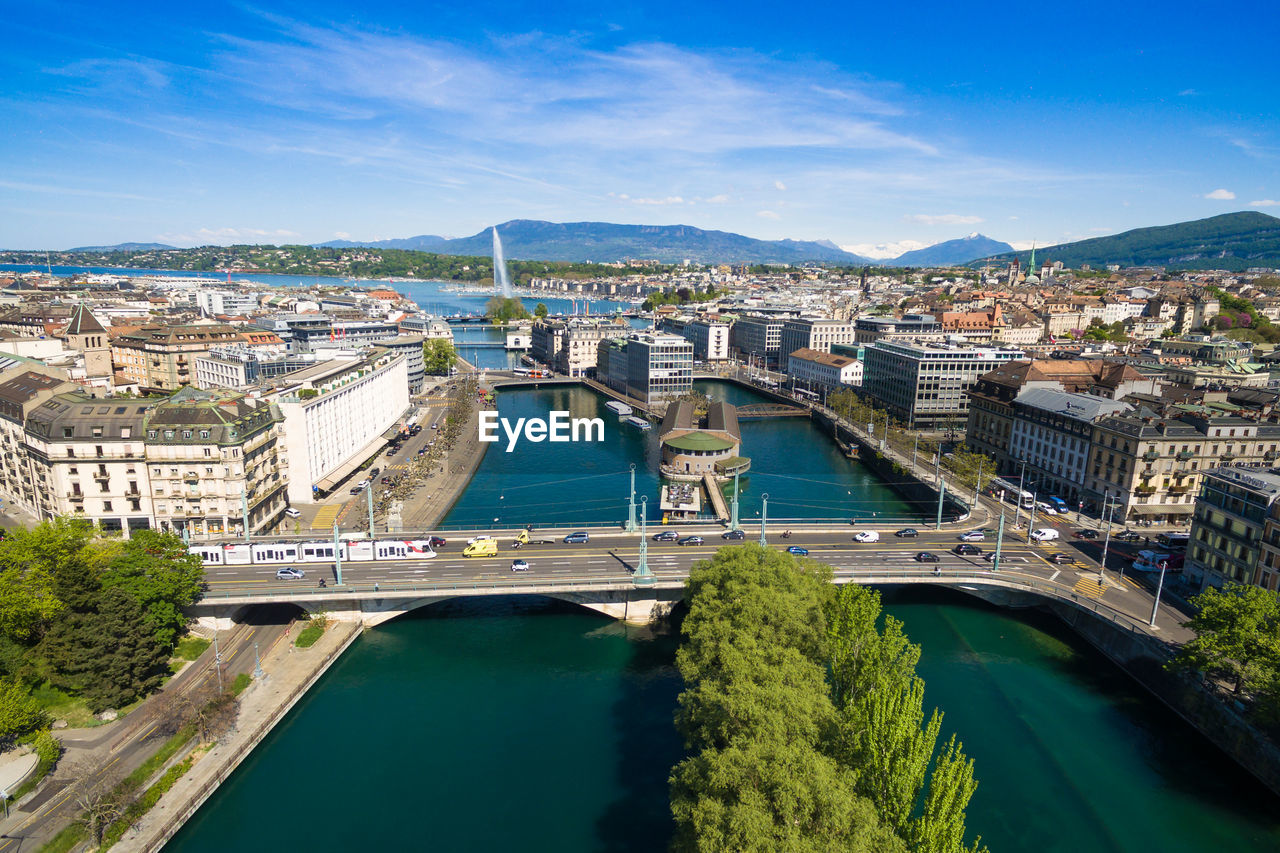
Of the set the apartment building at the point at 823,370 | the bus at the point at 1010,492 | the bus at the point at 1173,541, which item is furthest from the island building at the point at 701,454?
the apartment building at the point at 823,370

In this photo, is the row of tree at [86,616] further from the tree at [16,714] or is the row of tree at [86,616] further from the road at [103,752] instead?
the road at [103,752]

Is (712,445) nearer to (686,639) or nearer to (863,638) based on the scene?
(686,639)

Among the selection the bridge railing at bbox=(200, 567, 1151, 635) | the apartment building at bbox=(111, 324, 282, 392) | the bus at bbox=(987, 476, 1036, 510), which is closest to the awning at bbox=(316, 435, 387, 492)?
the bridge railing at bbox=(200, 567, 1151, 635)

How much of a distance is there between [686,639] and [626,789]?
504 inches

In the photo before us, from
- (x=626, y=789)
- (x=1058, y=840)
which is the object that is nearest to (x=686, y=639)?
(x=626, y=789)

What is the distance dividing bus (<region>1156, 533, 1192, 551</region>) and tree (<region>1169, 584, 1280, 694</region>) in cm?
1665

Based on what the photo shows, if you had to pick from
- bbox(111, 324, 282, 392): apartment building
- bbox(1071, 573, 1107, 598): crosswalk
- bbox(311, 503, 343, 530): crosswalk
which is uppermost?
bbox(111, 324, 282, 392): apartment building

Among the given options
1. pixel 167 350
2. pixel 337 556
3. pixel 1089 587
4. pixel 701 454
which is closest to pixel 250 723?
pixel 337 556

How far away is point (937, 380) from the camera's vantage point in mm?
94000

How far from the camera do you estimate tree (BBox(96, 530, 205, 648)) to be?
3884cm

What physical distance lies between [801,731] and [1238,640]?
76.4 feet

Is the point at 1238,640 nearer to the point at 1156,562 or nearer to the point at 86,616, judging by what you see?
the point at 1156,562

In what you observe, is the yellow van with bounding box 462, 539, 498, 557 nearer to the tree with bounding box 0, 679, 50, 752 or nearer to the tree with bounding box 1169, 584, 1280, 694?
the tree with bounding box 0, 679, 50, 752

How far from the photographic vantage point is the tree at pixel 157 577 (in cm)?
3884
